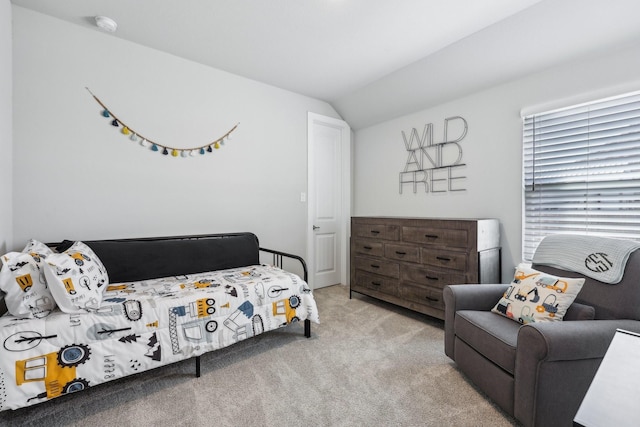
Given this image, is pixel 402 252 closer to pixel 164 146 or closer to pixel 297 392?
pixel 297 392

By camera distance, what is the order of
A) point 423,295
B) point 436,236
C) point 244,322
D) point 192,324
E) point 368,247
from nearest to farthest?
point 192,324 → point 244,322 → point 436,236 → point 423,295 → point 368,247

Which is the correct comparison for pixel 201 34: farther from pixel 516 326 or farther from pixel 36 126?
pixel 516 326

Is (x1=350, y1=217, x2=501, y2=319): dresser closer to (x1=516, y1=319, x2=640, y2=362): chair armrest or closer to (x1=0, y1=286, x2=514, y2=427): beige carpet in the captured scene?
(x1=0, y1=286, x2=514, y2=427): beige carpet

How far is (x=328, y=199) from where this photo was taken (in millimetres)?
3959

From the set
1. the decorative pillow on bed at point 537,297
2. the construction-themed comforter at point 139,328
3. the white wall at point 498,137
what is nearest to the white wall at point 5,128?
the construction-themed comforter at point 139,328

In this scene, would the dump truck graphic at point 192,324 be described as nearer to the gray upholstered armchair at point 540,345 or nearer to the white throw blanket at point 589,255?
the gray upholstered armchair at point 540,345

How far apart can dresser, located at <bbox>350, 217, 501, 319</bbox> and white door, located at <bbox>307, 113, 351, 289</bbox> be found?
1.94 feet

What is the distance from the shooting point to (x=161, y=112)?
2.67 meters

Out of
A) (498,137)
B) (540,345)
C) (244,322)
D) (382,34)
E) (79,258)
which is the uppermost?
(382,34)

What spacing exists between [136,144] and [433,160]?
2.89 m

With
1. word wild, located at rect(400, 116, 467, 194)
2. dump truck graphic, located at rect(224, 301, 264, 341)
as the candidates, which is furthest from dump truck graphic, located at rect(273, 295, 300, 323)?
word wild, located at rect(400, 116, 467, 194)

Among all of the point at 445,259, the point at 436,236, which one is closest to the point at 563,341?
the point at 445,259

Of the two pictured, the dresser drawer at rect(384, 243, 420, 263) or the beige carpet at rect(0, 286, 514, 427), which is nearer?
the beige carpet at rect(0, 286, 514, 427)

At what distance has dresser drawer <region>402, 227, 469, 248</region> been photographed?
2.44 meters
